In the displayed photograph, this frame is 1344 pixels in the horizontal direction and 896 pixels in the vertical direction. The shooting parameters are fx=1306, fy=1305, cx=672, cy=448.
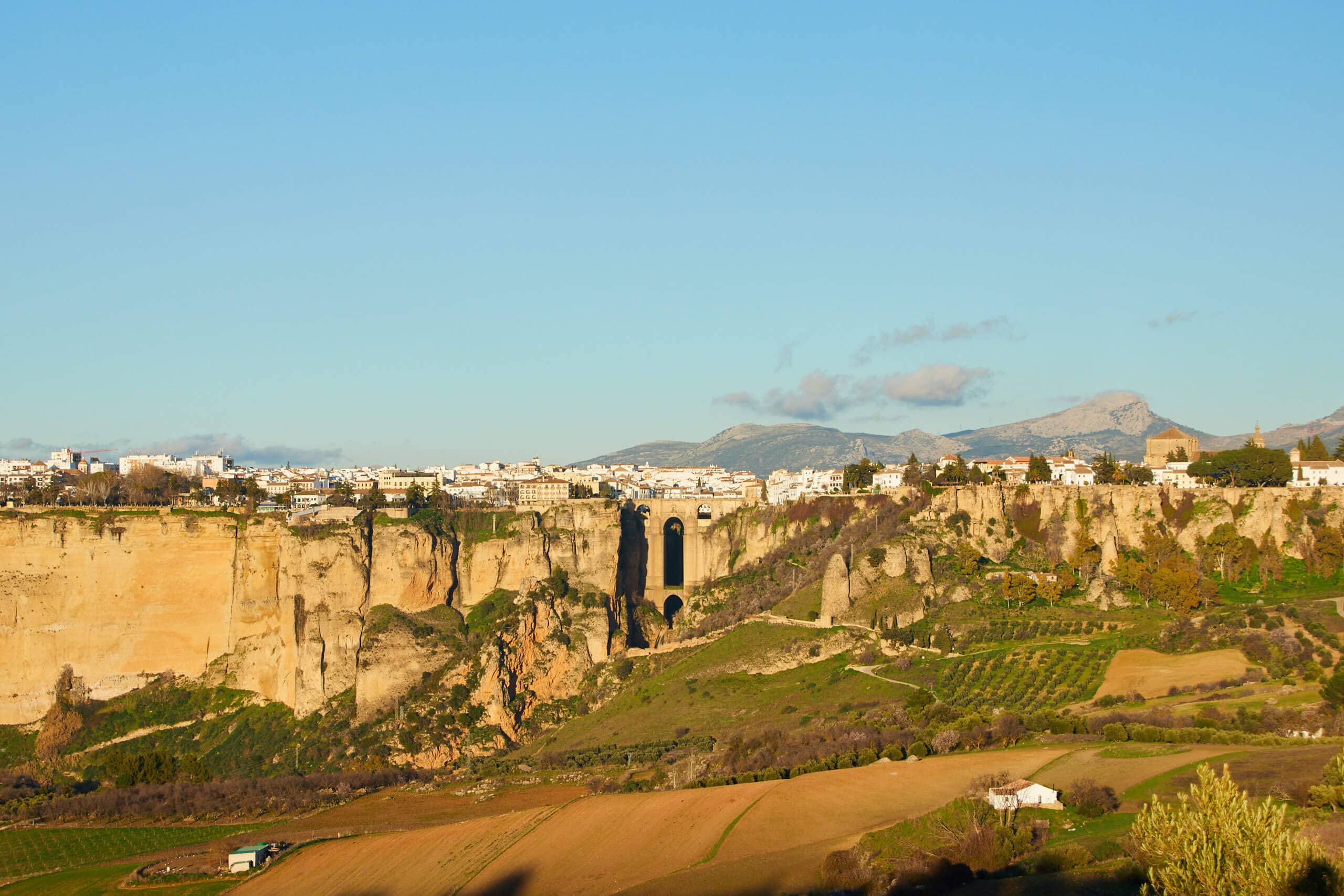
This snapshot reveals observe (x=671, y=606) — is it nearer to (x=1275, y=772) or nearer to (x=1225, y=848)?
(x=1275, y=772)

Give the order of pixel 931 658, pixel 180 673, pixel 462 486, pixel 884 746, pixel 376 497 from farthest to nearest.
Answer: pixel 462 486, pixel 376 497, pixel 180 673, pixel 931 658, pixel 884 746

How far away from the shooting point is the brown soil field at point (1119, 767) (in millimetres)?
33344

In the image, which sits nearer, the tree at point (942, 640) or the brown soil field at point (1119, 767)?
the brown soil field at point (1119, 767)

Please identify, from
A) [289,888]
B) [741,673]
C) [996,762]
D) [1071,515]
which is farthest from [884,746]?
[1071,515]

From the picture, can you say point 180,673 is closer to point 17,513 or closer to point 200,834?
point 17,513

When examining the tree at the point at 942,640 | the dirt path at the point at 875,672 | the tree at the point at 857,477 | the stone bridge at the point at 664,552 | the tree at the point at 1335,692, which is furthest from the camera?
the tree at the point at 857,477

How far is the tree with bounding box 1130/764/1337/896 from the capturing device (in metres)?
18.4

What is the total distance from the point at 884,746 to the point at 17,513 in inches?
1851

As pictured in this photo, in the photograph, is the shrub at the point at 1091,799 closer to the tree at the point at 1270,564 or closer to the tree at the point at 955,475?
the tree at the point at 1270,564

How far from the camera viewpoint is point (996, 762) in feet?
121

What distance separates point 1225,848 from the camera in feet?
63.1

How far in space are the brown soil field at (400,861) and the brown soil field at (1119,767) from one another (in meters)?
15.8

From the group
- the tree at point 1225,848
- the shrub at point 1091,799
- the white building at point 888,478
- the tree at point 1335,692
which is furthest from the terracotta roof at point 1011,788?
the white building at point 888,478

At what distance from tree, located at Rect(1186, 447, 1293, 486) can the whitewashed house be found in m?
36.9
